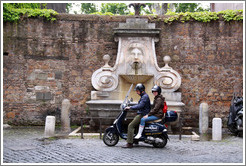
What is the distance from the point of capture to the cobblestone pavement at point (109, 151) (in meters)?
5.09

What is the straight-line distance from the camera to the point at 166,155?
5539 millimetres

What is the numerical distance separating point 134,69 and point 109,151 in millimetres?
4210

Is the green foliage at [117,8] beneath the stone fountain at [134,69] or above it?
above

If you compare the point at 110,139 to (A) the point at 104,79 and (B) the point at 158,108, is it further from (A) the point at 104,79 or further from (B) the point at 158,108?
(A) the point at 104,79

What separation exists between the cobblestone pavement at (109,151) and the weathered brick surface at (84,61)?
2.54 meters

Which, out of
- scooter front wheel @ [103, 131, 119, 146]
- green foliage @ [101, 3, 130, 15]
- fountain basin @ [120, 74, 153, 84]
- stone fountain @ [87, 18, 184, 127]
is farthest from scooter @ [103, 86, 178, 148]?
green foliage @ [101, 3, 130, 15]

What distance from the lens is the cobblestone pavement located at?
5086 millimetres

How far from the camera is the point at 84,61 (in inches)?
401

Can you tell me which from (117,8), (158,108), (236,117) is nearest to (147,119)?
(158,108)

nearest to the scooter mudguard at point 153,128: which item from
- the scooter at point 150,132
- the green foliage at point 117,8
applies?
the scooter at point 150,132

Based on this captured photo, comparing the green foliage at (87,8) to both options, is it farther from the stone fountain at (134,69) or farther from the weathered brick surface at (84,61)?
the stone fountain at (134,69)

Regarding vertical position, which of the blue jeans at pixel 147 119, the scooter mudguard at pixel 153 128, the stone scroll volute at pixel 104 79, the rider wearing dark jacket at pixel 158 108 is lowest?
the scooter mudguard at pixel 153 128

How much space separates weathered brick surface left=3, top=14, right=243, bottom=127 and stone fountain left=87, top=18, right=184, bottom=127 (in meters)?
0.54

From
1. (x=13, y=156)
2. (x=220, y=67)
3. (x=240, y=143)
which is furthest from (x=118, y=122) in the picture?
(x=220, y=67)
